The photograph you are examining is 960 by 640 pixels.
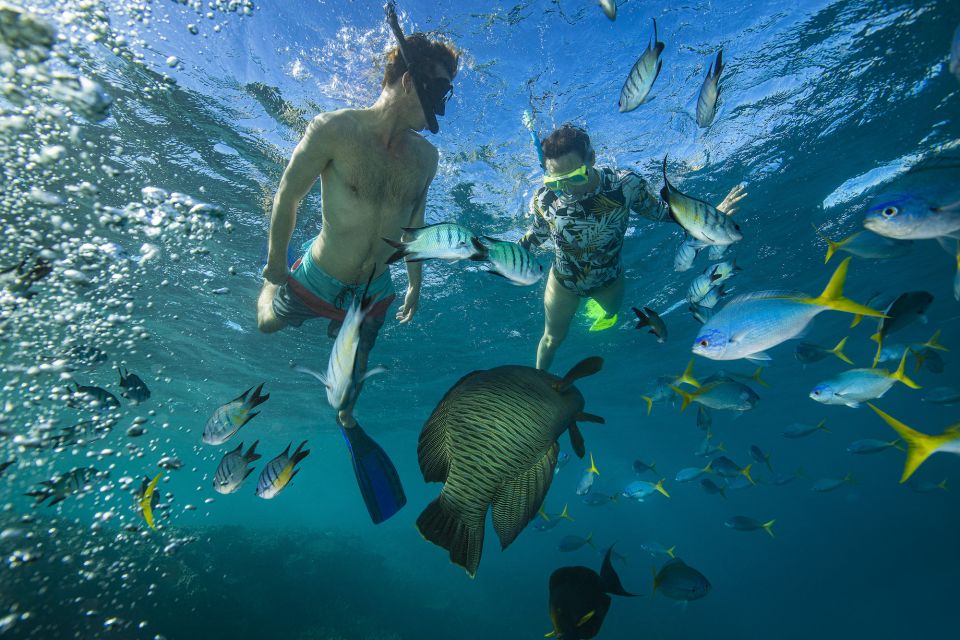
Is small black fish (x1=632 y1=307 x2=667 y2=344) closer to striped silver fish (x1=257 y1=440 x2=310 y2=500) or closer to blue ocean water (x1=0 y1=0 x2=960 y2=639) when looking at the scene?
blue ocean water (x1=0 y1=0 x2=960 y2=639)

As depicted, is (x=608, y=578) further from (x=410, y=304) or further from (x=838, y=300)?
(x=410, y=304)

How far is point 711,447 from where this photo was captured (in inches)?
364

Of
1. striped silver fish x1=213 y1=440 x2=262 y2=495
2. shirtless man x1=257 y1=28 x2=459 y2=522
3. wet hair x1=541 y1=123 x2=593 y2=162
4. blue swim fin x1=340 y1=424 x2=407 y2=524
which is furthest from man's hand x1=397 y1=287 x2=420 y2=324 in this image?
wet hair x1=541 y1=123 x2=593 y2=162

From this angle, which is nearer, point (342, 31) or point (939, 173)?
point (939, 173)

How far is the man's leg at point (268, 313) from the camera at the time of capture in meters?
4.82

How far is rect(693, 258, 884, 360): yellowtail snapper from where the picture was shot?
2924 millimetres

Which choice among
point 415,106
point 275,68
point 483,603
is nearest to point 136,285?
point 275,68

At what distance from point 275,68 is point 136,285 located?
10.4 metres

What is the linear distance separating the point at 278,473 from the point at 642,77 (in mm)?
4927

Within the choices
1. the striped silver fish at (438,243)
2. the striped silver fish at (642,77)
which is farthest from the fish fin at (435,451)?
the striped silver fish at (642,77)

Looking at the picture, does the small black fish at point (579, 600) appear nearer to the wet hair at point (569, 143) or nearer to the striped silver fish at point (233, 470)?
the striped silver fish at point (233, 470)

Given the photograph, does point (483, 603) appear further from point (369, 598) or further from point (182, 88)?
point (182, 88)

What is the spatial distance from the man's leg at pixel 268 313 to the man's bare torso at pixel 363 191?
0.96 metres

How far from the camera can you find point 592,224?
18.2ft
